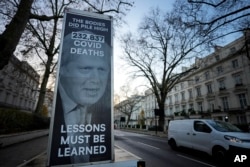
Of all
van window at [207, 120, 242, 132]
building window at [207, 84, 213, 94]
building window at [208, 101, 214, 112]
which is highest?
building window at [207, 84, 213, 94]

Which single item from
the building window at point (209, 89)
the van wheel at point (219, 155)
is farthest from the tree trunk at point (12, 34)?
the building window at point (209, 89)

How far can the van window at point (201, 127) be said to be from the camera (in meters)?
7.66

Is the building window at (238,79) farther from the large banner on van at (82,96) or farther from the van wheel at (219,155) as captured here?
the large banner on van at (82,96)

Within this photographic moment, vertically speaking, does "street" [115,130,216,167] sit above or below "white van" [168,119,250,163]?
below

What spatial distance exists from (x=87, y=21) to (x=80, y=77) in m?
1.19

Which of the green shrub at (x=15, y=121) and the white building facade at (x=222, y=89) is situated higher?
the white building facade at (x=222, y=89)

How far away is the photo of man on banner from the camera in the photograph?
7.88 feet

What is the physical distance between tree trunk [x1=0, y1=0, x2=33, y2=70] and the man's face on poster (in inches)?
168

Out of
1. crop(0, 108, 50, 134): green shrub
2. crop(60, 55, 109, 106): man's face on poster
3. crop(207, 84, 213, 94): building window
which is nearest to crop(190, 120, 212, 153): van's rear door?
crop(60, 55, 109, 106): man's face on poster

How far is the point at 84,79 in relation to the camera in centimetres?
272

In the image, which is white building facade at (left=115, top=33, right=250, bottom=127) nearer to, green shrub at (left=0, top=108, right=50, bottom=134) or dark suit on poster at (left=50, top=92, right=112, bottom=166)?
green shrub at (left=0, top=108, right=50, bottom=134)

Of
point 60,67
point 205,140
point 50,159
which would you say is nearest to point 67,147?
point 50,159

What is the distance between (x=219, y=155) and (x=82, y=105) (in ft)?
22.1

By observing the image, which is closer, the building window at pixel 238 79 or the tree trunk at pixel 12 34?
the tree trunk at pixel 12 34
